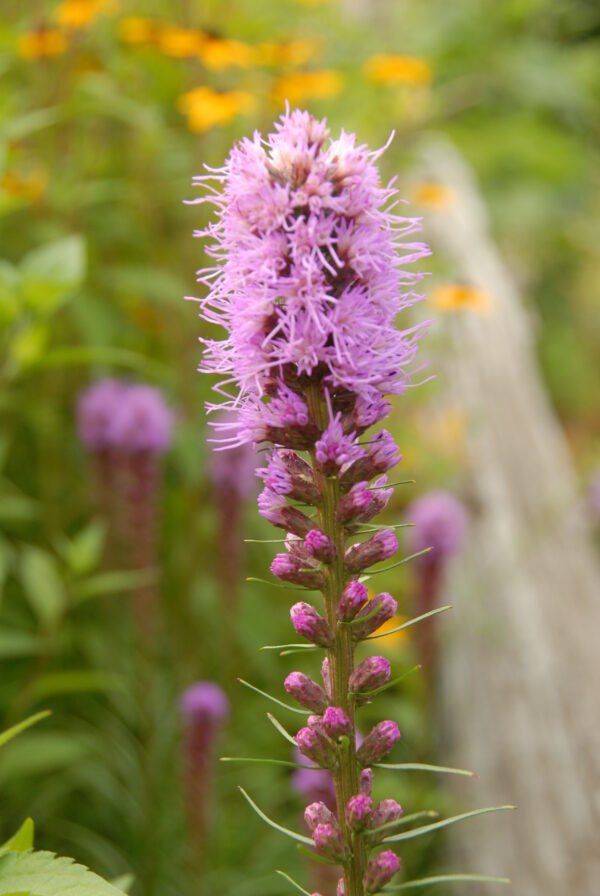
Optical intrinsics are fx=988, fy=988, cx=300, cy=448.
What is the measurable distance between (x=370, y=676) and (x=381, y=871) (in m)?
0.20

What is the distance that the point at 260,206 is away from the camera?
39.6 inches

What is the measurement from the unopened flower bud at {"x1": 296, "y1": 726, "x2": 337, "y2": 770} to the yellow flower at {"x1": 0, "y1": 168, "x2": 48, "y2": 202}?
5.48ft

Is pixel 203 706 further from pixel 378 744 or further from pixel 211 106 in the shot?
pixel 211 106

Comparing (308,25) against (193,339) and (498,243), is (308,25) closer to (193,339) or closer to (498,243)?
(193,339)

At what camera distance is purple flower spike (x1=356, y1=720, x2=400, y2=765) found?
1.01 metres

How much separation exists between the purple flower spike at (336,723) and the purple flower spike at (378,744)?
0.05m

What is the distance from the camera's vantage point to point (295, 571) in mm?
1017

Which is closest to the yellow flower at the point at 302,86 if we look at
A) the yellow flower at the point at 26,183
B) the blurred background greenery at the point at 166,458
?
the blurred background greenery at the point at 166,458

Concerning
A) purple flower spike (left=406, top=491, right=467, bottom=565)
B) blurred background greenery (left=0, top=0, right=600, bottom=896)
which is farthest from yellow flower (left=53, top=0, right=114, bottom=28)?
purple flower spike (left=406, top=491, right=467, bottom=565)

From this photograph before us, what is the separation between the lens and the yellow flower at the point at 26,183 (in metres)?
2.45

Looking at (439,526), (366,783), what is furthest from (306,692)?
(439,526)

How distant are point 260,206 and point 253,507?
207 cm

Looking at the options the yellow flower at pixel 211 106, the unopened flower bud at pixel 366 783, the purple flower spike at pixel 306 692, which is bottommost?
the unopened flower bud at pixel 366 783

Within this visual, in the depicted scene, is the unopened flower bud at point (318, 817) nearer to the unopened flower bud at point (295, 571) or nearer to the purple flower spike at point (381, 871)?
the purple flower spike at point (381, 871)
